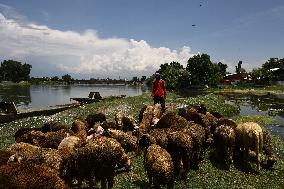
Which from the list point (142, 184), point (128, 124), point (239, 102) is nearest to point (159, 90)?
point (128, 124)

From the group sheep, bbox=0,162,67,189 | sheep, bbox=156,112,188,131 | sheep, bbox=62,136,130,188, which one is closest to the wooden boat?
sheep, bbox=156,112,188,131

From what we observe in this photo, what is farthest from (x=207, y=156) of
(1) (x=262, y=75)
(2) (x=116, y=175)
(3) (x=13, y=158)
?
(1) (x=262, y=75)

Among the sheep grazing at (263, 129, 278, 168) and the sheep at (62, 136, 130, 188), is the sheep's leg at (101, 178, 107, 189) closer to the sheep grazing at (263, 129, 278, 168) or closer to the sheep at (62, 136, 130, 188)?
the sheep at (62, 136, 130, 188)

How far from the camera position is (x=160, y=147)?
14.5 metres

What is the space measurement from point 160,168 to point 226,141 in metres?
5.23

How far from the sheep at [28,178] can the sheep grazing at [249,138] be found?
9.81 m

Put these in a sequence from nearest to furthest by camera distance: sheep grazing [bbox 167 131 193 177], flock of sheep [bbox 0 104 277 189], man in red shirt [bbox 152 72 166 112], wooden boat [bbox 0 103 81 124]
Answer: flock of sheep [bbox 0 104 277 189], sheep grazing [bbox 167 131 193 177], man in red shirt [bbox 152 72 166 112], wooden boat [bbox 0 103 81 124]

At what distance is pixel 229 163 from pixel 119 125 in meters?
7.79

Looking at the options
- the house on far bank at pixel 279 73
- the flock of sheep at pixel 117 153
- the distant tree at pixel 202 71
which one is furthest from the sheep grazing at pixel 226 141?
the house on far bank at pixel 279 73

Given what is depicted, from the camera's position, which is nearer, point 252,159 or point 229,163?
point 229,163

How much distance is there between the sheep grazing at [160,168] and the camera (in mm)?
12750

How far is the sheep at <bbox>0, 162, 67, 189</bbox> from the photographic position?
32.6 feet

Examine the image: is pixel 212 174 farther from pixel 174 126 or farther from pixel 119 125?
pixel 119 125

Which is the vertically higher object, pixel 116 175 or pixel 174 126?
pixel 174 126
